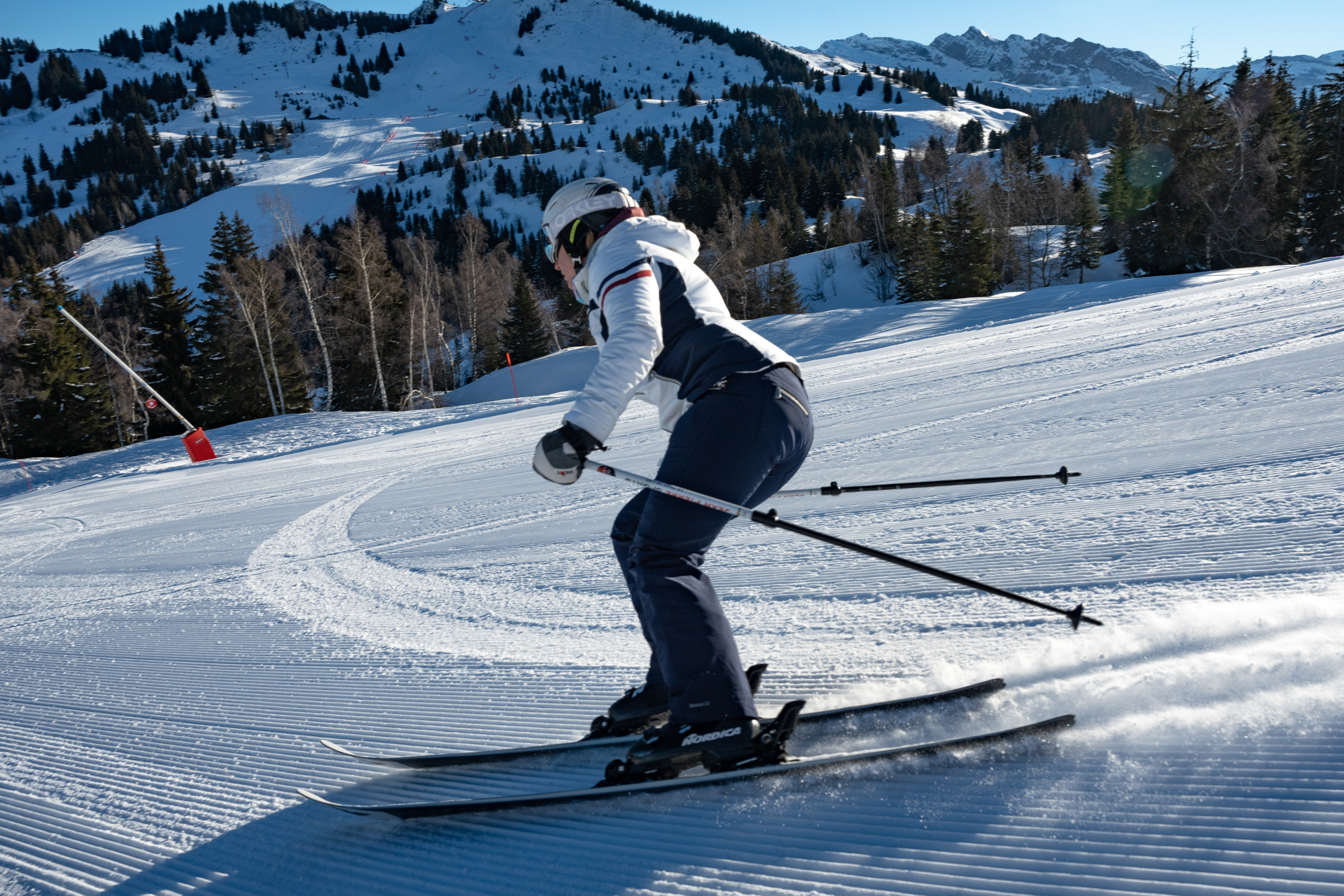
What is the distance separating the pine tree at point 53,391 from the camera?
27.9 m

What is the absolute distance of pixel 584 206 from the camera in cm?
219

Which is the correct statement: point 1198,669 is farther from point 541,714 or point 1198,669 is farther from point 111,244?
point 111,244

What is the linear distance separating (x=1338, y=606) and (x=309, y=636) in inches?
190

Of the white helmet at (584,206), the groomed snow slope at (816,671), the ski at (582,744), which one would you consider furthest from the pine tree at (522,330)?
the white helmet at (584,206)

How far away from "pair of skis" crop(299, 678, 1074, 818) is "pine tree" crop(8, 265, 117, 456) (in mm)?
34792

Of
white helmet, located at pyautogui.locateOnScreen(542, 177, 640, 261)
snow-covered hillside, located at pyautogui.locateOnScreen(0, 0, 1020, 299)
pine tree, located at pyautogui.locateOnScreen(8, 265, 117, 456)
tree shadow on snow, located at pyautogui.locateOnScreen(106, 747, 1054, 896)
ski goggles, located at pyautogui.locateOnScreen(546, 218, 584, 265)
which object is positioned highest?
snow-covered hillside, located at pyautogui.locateOnScreen(0, 0, 1020, 299)

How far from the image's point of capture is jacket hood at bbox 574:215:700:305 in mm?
2090

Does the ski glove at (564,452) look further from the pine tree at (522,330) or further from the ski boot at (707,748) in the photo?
the pine tree at (522,330)

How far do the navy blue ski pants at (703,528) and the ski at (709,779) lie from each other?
19 centimetres

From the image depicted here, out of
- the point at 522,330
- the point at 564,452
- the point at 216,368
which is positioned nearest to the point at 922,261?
the point at 522,330

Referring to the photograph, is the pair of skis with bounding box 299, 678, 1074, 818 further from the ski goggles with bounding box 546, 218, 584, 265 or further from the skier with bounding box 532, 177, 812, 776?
the ski goggles with bounding box 546, 218, 584, 265

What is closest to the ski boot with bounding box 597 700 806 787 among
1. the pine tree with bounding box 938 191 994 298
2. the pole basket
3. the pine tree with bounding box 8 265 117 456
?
the pole basket

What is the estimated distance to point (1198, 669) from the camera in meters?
2.11

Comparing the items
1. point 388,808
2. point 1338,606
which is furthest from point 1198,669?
point 388,808
